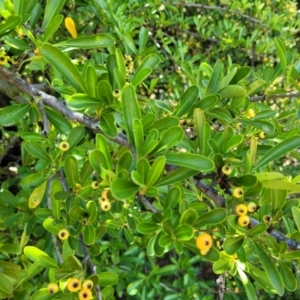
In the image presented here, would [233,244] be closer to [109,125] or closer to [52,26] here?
[109,125]

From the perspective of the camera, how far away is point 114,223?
1.03 metres

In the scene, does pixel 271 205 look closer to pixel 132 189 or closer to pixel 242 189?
pixel 242 189

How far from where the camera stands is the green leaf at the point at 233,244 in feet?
2.37

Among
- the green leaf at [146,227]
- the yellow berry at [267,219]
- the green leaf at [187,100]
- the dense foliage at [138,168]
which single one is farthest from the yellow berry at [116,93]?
the yellow berry at [267,219]

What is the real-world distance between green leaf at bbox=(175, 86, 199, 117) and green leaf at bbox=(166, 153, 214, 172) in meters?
0.18

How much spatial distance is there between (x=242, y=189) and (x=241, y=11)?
4.85 feet

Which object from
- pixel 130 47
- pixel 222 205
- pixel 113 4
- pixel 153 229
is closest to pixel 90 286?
pixel 153 229

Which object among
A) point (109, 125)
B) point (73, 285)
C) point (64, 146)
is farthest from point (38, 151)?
point (73, 285)

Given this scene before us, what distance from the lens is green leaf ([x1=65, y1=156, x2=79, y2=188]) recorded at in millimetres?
812

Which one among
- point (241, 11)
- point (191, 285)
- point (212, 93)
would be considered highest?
point (212, 93)

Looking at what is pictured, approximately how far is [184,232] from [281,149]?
26 cm

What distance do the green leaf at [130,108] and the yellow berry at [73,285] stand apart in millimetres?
269

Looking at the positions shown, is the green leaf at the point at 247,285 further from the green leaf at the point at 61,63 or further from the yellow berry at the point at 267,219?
the green leaf at the point at 61,63

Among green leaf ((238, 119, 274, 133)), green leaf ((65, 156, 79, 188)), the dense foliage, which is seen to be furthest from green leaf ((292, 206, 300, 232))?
green leaf ((65, 156, 79, 188))
